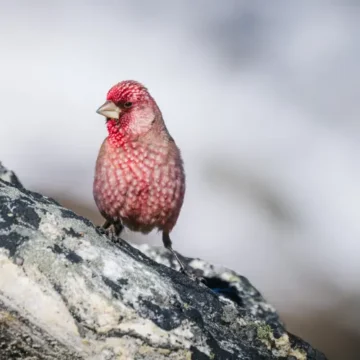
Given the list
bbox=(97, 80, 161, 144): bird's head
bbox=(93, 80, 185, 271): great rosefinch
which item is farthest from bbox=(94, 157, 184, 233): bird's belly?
bbox=(97, 80, 161, 144): bird's head

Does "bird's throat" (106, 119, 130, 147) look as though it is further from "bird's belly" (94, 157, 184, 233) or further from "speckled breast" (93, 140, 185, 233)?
"bird's belly" (94, 157, 184, 233)

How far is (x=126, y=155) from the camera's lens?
5.00 meters

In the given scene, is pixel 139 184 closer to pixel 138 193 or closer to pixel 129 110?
pixel 138 193

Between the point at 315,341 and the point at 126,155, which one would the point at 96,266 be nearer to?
the point at 126,155

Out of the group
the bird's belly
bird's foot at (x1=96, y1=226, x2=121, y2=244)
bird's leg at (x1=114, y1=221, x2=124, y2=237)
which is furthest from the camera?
bird's leg at (x1=114, y1=221, x2=124, y2=237)

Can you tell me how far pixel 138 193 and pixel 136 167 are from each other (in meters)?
0.16

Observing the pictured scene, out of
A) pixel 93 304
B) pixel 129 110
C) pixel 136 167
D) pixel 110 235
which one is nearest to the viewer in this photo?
pixel 93 304

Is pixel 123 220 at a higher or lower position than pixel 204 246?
lower

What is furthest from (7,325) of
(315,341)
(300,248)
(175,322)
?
(300,248)

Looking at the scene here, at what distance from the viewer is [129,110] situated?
508 centimetres

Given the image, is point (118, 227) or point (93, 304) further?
point (118, 227)

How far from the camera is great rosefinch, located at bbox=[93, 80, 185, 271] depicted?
196 inches

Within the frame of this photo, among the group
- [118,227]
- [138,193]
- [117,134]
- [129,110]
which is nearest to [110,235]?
[138,193]

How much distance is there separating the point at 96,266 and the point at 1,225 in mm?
520
